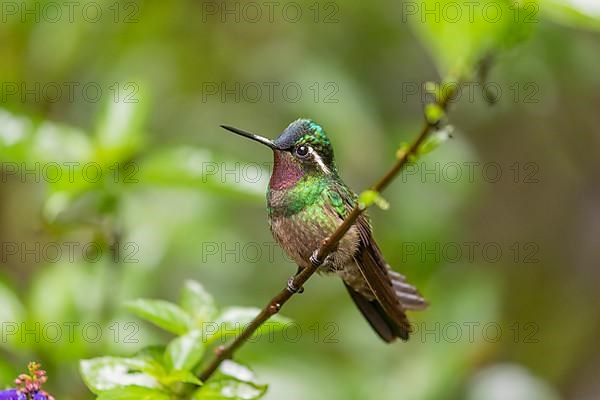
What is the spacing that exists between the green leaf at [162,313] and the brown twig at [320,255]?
0.16 m

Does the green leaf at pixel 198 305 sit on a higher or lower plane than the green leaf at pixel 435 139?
lower

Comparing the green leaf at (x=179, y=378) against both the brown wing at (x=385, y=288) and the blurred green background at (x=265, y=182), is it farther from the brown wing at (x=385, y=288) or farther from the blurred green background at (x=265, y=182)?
the blurred green background at (x=265, y=182)

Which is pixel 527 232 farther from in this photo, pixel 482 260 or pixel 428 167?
pixel 428 167

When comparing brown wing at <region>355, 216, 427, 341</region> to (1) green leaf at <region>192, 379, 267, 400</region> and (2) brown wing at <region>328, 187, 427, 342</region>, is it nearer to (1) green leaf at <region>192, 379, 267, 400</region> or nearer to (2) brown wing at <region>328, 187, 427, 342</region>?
(2) brown wing at <region>328, 187, 427, 342</region>

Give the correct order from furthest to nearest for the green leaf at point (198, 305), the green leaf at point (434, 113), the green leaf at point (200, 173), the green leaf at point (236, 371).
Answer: the green leaf at point (200, 173), the green leaf at point (198, 305), the green leaf at point (236, 371), the green leaf at point (434, 113)

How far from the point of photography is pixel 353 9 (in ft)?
15.4

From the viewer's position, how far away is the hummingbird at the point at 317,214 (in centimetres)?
232

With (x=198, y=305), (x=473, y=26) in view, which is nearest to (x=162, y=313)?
(x=198, y=305)

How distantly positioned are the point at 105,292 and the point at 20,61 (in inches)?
71.3

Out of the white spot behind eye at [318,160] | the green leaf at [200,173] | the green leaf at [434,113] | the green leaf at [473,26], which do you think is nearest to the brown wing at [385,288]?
the white spot behind eye at [318,160]

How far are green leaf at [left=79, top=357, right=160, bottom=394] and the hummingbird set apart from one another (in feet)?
1.64

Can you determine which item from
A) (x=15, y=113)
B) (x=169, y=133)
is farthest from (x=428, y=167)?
(x=15, y=113)

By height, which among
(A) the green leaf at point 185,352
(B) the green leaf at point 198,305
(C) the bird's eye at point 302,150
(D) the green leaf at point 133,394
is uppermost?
(C) the bird's eye at point 302,150

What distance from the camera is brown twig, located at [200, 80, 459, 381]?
4.92 feet
